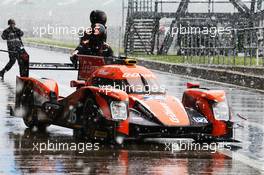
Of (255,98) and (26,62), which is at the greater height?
(26,62)

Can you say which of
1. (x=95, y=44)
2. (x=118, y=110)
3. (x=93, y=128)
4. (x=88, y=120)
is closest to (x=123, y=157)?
(x=118, y=110)

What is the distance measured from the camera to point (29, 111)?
48.6ft

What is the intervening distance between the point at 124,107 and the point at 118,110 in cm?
9

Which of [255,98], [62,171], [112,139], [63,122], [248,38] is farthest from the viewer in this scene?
[248,38]

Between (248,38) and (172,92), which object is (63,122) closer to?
(172,92)

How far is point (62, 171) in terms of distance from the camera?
10.4 metres

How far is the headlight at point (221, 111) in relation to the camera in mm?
13133

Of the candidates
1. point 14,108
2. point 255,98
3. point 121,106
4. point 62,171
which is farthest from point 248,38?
point 62,171

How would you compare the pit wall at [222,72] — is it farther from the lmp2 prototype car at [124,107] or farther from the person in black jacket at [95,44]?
the lmp2 prototype car at [124,107]

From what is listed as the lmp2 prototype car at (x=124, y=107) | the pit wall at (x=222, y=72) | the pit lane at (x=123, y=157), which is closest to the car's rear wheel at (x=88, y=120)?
the lmp2 prototype car at (x=124, y=107)

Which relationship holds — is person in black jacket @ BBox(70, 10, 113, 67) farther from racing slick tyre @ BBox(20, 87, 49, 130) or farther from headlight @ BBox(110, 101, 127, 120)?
headlight @ BBox(110, 101, 127, 120)

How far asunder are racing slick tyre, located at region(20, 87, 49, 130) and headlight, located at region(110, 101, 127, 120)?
2.48 meters

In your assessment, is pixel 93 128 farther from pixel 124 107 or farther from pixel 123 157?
pixel 123 157

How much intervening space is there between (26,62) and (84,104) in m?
2.27
